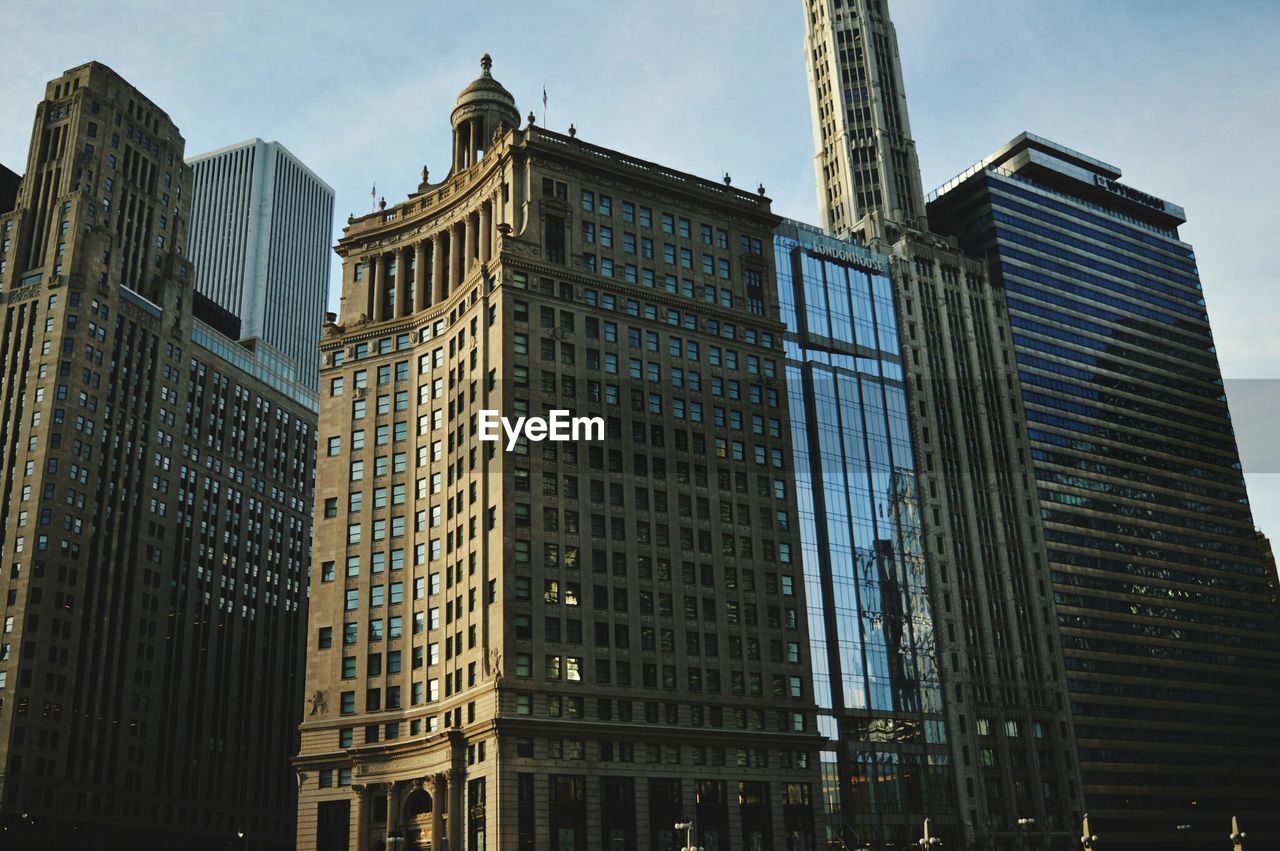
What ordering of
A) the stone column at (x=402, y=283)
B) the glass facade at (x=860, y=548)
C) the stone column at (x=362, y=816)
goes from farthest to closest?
the stone column at (x=402, y=283)
the glass facade at (x=860, y=548)
the stone column at (x=362, y=816)

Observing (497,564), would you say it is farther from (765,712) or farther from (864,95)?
(864,95)

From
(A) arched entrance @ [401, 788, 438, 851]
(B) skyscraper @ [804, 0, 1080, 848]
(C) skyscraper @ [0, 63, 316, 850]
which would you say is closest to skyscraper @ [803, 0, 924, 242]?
(B) skyscraper @ [804, 0, 1080, 848]

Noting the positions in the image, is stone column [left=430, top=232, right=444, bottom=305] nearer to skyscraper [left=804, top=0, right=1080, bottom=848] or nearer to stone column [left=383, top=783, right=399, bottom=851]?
stone column [left=383, top=783, right=399, bottom=851]

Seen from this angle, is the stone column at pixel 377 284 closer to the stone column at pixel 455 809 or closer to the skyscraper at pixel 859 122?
the stone column at pixel 455 809

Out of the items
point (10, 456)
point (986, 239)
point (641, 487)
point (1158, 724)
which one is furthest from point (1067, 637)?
point (10, 456)

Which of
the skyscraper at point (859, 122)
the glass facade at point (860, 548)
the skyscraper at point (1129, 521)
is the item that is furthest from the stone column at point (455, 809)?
the skyscraper at point (859, 122)

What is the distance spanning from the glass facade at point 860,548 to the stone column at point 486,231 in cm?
3768

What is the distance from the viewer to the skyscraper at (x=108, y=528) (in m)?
159

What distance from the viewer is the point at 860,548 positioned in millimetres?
143125

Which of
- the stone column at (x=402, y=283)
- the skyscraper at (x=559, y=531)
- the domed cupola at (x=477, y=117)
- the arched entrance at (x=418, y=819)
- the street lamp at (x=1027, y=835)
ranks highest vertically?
the domed cupola at (x=477, y=117)

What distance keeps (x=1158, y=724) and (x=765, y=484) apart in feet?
252

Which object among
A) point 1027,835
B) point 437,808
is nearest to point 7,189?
point 437,808

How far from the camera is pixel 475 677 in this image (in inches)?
4291

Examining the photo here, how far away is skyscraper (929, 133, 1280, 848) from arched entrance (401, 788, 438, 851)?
84.3m
